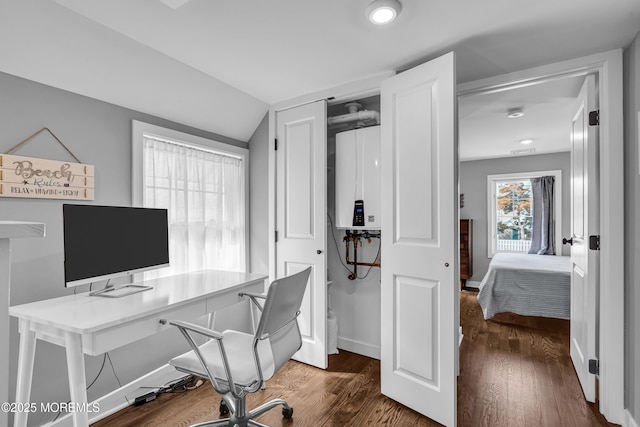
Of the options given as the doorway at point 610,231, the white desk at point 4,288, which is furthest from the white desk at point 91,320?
the doorway at point 610,231

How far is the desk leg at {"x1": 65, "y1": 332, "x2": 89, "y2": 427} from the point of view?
1.34 meters

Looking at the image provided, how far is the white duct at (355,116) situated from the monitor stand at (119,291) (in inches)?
76.5

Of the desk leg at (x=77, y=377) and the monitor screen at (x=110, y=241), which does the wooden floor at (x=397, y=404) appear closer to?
the desk leg at (x=77, y=377)

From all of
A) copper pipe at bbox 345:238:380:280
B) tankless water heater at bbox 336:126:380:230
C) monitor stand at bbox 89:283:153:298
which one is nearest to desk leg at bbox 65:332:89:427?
monitor stand at bbox 89:283:153:298

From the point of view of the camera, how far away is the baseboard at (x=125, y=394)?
6.25 ft

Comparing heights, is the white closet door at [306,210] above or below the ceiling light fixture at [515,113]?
below

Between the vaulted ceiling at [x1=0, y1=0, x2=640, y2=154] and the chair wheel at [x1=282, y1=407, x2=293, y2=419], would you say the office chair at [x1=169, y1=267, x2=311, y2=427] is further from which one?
the vaulted ceiling at [x1=0, y1=0, x2=640, y2=154]

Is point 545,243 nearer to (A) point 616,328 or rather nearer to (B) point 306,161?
(A) point 616,328

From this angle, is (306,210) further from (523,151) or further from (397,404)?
(523,151)

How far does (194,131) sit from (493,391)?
3.05m

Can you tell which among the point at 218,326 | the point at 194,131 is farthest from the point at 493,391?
the point at 194,131

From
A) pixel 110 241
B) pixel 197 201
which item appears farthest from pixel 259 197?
pixel 110 241

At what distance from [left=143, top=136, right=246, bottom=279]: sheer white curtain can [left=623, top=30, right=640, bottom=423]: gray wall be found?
9.33 ft

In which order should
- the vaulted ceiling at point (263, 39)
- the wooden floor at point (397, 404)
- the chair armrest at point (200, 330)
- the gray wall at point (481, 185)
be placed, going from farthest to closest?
the gray wall at point (481, 185) < the wooden floor at point (397, 404) < the vaulted ceiling at point (263, 39) < the chair armrest at point (200, 330)
